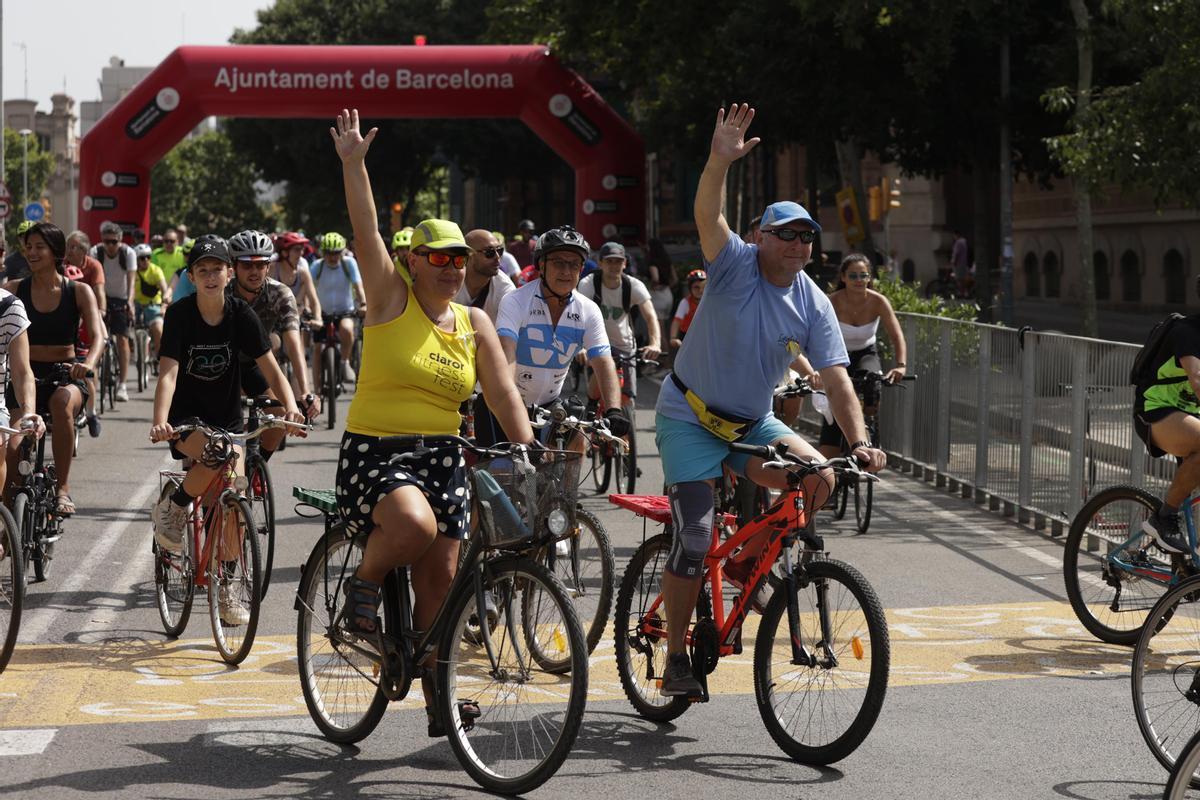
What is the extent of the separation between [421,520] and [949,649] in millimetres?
Result: 3125

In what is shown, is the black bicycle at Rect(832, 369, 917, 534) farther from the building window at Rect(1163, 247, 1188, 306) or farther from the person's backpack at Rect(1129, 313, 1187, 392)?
the building window at Rect(1163, 247, 1188, 306)

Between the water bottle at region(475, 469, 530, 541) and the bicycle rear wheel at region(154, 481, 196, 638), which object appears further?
the bicycle rear wheel at region(154, 481, 196, 638)

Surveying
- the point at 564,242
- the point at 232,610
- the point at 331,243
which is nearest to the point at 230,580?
the point at 232,610

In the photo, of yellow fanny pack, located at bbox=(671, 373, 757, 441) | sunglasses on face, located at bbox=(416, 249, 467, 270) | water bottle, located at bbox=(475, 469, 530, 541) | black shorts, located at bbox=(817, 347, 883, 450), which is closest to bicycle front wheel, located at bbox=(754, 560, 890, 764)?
yellow fanny pack, located at bbox=(671, 373, 757, 441)

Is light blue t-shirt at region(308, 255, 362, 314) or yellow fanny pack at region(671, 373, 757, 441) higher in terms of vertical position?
light blue t-shirt at region(308, 255, 362, 314)

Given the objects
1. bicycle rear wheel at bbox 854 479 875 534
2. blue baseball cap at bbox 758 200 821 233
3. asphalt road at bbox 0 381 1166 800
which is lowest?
asphalt road at bbox 0 381 1166 800

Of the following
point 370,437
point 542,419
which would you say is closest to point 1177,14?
point 542,419

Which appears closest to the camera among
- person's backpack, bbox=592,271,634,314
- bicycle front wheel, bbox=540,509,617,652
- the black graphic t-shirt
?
bicycle front wheel, bbox=540,509,617,652

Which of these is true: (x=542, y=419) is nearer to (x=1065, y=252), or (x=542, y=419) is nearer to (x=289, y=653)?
(x=289, y=653)

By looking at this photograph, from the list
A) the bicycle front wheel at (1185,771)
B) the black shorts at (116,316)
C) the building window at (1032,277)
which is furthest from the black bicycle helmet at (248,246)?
the building window at (1032,277)

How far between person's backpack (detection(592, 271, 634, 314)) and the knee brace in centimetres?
682

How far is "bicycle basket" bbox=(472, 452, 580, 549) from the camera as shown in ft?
18.8

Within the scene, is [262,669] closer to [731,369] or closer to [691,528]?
[691,528]

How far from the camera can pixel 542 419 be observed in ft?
31.9
